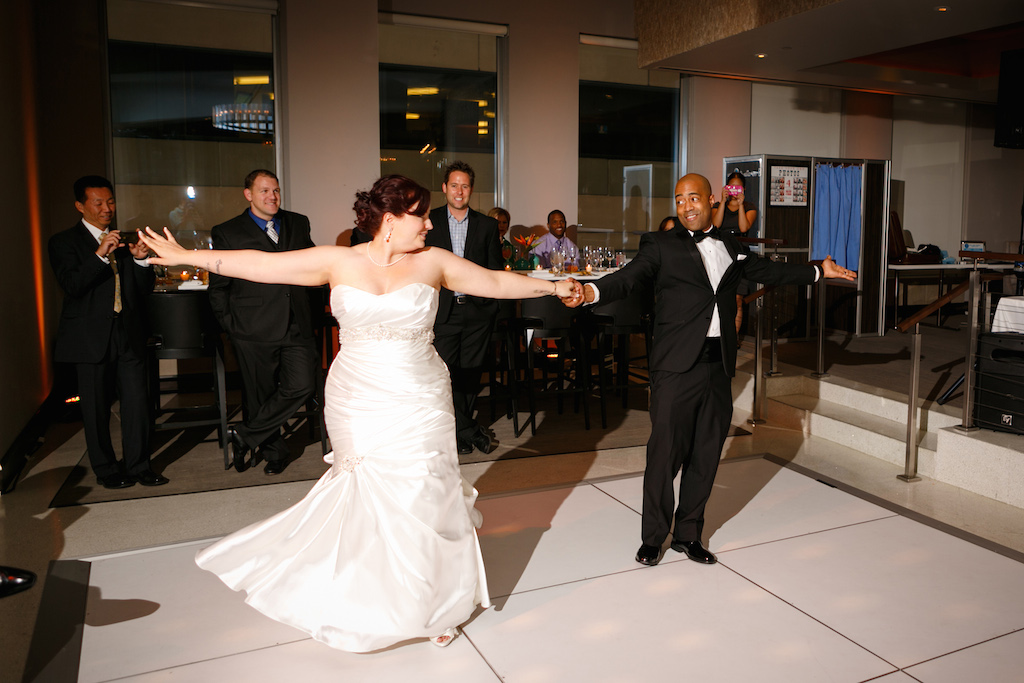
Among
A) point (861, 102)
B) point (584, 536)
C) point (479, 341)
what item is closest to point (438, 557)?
point (584, 536)

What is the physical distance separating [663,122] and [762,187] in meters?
1.70

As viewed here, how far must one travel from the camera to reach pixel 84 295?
14.5ft

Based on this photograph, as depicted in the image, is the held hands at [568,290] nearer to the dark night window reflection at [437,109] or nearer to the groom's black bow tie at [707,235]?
the groom's black bow tie at [707,235]

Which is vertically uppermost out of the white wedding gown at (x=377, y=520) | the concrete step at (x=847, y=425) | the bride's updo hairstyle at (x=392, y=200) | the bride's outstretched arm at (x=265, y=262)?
the bride's updo hairstyle at (x=392, y=200)

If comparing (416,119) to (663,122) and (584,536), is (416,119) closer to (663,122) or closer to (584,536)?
(663,122)

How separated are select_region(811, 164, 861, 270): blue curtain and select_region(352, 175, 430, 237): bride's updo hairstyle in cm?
685

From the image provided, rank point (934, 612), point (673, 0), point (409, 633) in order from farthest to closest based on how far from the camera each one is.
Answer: point (673, 0)
point (934, 612)
point (409, 633)

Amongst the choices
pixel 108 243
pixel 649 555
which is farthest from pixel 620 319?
pixel 108 243

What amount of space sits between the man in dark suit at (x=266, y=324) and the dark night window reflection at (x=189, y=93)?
3210 mm

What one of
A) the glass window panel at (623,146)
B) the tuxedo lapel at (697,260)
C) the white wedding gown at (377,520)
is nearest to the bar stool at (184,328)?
the white wedding gown at (377,520)

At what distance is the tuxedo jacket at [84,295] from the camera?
14.3 feet

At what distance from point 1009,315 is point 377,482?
4208 mm

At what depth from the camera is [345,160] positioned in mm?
7664

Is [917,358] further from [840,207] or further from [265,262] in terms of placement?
[840,207]
